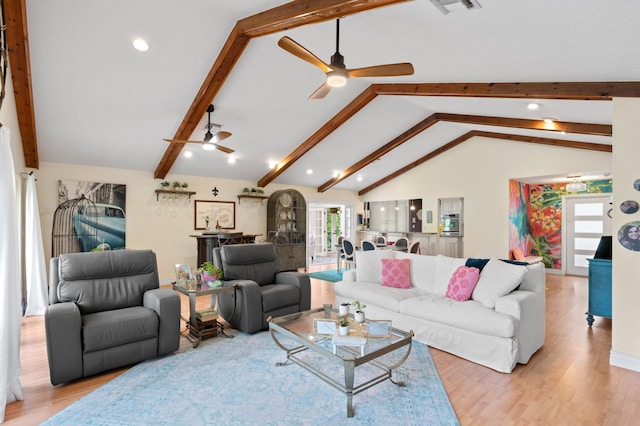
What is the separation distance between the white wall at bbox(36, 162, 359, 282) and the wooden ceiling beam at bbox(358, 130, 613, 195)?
4455 mm

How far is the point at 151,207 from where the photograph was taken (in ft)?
21.5

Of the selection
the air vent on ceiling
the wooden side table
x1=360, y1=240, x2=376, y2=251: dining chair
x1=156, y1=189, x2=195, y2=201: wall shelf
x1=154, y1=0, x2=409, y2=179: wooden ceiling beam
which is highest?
x1=154, y1=0, x2=409, y2=179: wooden ceiling beam

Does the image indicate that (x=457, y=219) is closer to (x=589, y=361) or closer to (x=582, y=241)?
(x=582, y=241)

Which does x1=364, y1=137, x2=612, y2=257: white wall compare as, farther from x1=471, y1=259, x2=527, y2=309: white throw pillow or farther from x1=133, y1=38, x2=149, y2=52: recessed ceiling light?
x1=133, y1=38, x2=149, y2=52: recessed ceiling light

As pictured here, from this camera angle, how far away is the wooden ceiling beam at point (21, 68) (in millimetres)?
2965

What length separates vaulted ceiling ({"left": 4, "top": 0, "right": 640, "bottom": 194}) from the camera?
2.64 m

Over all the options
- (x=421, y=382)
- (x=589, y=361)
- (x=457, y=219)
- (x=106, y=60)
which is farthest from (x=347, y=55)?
(x=457, y=219)

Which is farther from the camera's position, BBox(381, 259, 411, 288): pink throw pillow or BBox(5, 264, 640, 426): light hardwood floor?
BBox(381, 259, 411, 288): pink throw pillow

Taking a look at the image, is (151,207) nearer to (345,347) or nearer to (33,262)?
(33,262)

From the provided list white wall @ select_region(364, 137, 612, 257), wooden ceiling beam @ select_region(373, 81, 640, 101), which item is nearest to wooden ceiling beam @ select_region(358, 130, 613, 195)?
white wall @ select_region(364, 137, 612, 257)

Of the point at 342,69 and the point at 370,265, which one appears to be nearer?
the point at 342,69

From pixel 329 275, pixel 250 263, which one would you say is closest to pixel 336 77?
pixel 250 263

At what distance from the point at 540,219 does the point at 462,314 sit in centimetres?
677

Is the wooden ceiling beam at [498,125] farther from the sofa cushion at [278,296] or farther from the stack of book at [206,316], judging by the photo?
the stack of book at [206,316]
